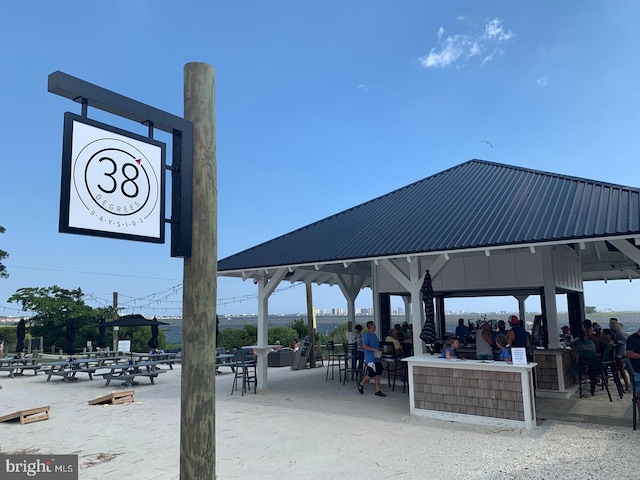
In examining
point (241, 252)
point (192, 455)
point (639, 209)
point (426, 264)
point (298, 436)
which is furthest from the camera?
point (241, 252)

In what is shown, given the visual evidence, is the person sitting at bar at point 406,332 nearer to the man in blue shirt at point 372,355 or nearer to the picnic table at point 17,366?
the man in blue shirt at point 372,355

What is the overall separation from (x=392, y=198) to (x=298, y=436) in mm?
7792

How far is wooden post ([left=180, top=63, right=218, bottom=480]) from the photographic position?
2.95m

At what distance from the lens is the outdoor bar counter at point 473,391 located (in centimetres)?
708

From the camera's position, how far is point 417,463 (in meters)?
5.45

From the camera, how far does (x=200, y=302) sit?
3.02 m

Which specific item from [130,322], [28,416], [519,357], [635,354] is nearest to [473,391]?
[519,357]

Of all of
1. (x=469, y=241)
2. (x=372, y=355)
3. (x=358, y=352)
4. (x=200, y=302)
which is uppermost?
(x=469, y=241)

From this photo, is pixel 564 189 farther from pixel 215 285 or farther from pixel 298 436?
pixel 215 285

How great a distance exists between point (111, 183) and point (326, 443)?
4870mm

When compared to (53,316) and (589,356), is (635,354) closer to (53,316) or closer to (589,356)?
(589,356)

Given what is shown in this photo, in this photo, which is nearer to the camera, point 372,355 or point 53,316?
point 372,355

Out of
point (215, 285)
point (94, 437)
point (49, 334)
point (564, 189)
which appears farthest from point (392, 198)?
point (49, 334)

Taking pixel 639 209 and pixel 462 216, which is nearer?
pixel 639 209
